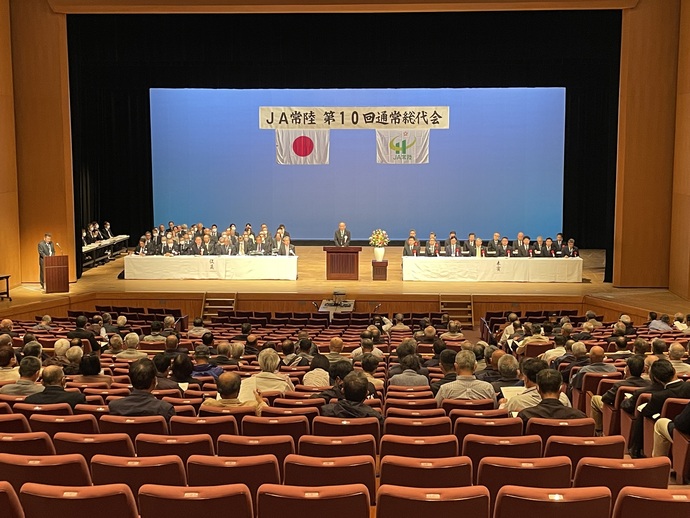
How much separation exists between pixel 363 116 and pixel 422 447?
1850 centimetres

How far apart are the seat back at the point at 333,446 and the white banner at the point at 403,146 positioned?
18.7 m

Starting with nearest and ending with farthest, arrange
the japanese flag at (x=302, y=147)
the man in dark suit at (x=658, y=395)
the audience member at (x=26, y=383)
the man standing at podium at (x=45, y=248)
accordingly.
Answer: the man in dark suit at (x=658, y=395) < the audience member at (x=26, y=383) < the man standing at podium at (x=45, y=248) < the japanese flag at (x=302, y=147)

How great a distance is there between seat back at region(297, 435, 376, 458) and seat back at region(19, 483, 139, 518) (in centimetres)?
122

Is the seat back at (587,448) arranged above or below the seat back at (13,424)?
above

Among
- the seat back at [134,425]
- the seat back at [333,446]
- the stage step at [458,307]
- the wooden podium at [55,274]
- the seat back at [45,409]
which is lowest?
the stage step at [458,307]

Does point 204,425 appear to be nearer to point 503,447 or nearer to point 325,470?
point 325,470

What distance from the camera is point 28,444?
435 cm

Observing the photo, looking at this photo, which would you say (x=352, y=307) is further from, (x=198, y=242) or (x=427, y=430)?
(x=427, y=430)

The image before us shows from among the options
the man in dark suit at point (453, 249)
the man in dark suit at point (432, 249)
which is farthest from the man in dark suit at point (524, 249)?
the man in dark suit at point (432, 249)

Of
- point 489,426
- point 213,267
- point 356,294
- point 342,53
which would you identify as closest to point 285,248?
point 213,267

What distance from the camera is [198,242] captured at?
59.7ft

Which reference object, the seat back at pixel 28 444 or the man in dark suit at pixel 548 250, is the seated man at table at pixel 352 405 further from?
the man in dark suit at pixel 548 250

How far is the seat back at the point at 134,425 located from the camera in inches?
193

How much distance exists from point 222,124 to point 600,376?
17.7m
